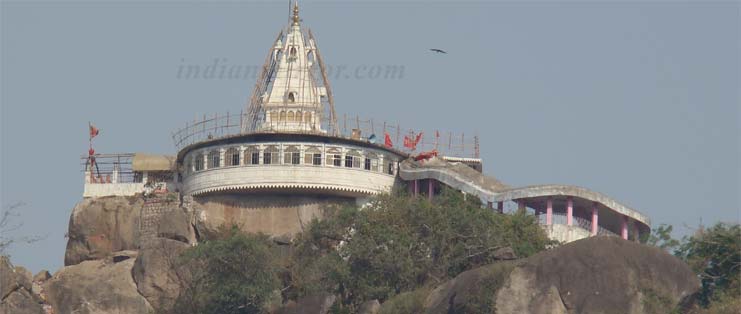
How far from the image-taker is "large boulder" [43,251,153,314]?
11569cm

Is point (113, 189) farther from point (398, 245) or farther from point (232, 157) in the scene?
point (398, 245)

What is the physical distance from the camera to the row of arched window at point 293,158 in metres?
120

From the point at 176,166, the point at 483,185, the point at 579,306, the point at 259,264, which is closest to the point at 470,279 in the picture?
the point at 579,306

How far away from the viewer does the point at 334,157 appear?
121062 mm

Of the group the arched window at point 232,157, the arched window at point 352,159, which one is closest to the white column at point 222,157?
the arched window at point 232,157

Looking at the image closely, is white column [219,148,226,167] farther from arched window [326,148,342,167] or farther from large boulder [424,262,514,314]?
large boulder [424,262,514,314]

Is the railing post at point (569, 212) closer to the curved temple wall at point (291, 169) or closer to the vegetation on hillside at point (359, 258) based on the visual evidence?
the vegetation on hillside at point (359, 258)

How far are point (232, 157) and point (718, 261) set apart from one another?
3221cm

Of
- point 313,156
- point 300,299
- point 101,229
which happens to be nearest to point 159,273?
point 101,229

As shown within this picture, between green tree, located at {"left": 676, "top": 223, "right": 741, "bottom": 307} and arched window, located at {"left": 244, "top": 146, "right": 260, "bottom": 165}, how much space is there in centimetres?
2866

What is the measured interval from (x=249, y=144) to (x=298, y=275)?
12.6 metres

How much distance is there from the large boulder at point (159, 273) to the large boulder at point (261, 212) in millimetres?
3222

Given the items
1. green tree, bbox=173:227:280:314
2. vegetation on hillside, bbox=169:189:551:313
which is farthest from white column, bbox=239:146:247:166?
green tree, bbox=173:227:280:314

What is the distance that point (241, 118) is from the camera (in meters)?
123
